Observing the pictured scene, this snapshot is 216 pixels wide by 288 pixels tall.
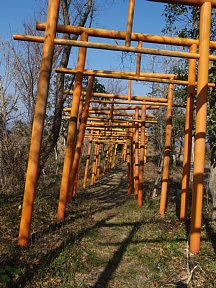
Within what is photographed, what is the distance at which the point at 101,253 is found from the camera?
185 inches

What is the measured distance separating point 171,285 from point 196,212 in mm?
1374

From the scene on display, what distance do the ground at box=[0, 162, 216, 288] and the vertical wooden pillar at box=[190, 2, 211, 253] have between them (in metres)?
0.37

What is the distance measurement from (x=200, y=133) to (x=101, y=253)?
241 centimetres

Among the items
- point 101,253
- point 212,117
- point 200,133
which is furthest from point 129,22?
point 101,253

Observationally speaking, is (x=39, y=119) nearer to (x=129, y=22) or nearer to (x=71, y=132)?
(x=71, y=132)

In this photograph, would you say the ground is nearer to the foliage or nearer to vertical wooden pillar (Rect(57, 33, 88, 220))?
vertical wooden pillar (Rect(57, 33, 88, 220))

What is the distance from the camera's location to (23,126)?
441 inches

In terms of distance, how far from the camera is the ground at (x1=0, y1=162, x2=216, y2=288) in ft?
12.0

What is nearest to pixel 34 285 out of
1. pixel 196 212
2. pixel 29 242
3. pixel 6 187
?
pixel 29 242

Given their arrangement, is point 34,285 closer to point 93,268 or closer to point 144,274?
point 93,268

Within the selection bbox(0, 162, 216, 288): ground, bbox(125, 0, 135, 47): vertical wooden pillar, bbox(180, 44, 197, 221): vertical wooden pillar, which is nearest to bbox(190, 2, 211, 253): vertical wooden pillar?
bbox(0, 162, 216, 288): ground

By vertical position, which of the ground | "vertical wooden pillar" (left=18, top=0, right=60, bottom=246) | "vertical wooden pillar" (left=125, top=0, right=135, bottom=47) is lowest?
the ground

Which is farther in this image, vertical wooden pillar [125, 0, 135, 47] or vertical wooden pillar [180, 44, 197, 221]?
vertical wooden pillar [180, 44, 197, 221]

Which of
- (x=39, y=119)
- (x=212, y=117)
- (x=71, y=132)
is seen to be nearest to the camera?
(x=39, y=119)
